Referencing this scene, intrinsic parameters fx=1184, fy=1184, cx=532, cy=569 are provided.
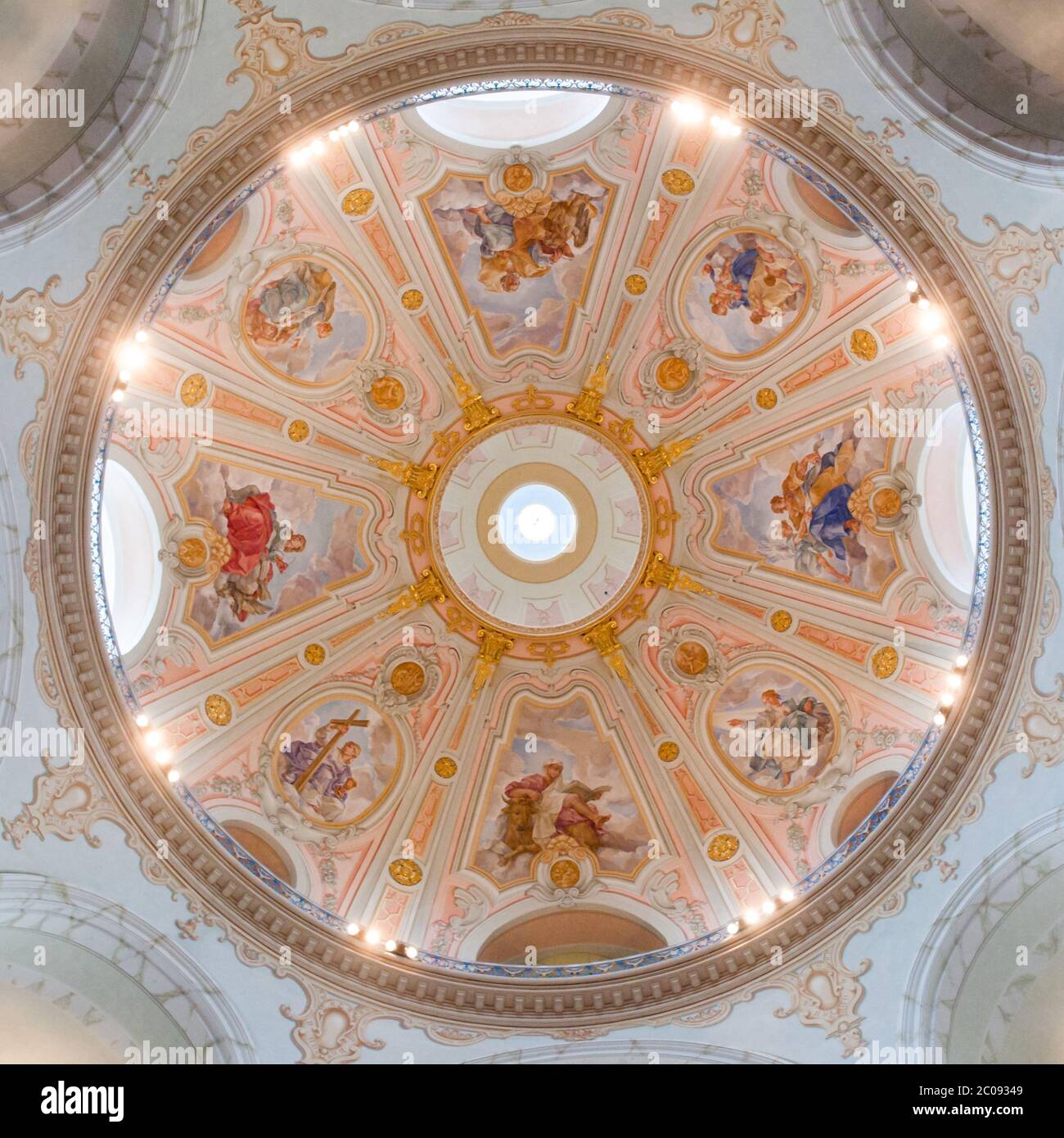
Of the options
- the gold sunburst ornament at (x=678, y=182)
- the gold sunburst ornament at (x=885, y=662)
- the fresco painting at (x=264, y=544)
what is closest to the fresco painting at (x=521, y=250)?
the gold sunburst ornament at (x=678, y=182)

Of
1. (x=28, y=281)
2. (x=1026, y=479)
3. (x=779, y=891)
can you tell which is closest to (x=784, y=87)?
(x=1026, y=479)

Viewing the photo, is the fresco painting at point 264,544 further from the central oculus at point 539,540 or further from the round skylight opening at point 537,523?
the round skylight opening at point 537,523

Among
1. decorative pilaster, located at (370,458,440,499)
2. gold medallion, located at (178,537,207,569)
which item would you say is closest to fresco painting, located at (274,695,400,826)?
gold medallion, located at (178,537,207,569)

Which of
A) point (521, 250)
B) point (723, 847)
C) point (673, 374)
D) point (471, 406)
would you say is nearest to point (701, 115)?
point (521, 250)

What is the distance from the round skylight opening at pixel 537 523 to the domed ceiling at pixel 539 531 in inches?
2.2

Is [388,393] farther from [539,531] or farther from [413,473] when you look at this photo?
[539,531]

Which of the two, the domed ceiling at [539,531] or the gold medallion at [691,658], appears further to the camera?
the gold medallion at [691,658]

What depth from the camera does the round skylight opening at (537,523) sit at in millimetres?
18328

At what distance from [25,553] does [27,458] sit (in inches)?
39.4

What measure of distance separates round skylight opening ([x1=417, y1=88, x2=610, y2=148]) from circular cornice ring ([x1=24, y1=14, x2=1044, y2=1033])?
327 centimetres

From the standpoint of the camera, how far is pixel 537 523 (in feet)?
61.0

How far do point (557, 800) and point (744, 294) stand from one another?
763 centimetres

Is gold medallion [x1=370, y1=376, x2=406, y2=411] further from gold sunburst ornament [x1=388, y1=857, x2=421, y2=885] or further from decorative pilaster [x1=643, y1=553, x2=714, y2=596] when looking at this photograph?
gold sunburst ornament [x1=388, y1=857, x2=421, y2=885]

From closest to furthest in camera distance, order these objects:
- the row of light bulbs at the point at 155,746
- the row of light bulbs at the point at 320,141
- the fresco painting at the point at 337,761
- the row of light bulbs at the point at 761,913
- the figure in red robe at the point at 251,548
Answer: the row of light bulbs at the point at 320,141 → the row of light bulbs at the point at 155,746 → the row of light bulbs at the point at 761,913 → the fresco painting at the point at 337,761 → the figure in red robe at the point at 251,548
